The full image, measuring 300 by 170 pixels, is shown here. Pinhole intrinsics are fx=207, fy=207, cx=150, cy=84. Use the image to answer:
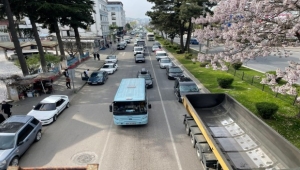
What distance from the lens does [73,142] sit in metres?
11.5

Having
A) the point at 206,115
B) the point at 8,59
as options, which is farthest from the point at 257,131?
the point at 8,59

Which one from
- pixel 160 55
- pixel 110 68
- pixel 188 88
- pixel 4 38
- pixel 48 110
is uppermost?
pixel 4 38

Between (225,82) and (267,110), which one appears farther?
(225,82)

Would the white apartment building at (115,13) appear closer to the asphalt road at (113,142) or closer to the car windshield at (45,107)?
the asphalt road at (113,142)

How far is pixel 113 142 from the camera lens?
11.4 meters

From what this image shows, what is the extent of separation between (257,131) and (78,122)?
35.5 feet

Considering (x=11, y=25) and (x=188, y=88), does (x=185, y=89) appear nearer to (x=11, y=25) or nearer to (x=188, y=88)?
(x=188, y=88)

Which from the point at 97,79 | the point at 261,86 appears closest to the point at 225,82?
the point at 261,86

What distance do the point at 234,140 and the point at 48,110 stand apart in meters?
11.9

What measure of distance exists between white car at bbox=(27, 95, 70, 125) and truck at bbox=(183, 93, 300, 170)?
909 centimetres

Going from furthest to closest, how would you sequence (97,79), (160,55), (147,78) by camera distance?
(160,55), (97,79), (147,78)

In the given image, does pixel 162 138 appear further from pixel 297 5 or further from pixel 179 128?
pixel 297 5

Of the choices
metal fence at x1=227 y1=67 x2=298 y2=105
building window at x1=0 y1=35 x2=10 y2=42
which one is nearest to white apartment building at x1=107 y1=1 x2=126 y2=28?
building window at x1=0 y1=35 x2=10 y2=42

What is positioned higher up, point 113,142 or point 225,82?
point 225,82
